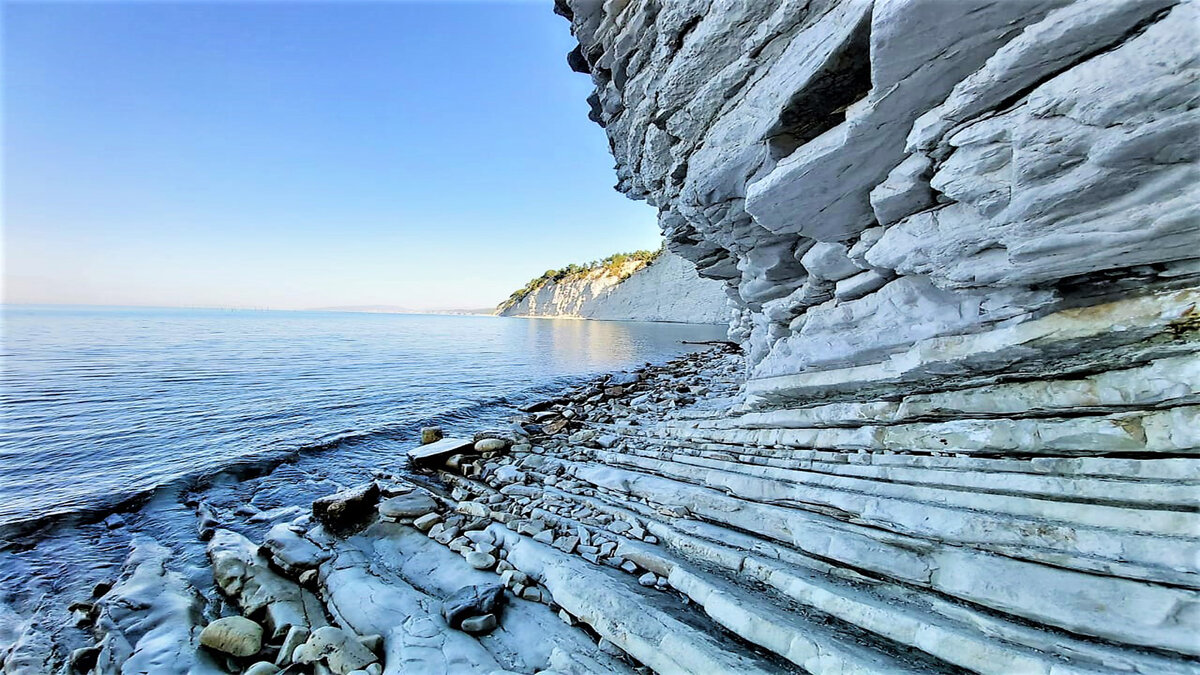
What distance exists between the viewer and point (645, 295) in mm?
92625

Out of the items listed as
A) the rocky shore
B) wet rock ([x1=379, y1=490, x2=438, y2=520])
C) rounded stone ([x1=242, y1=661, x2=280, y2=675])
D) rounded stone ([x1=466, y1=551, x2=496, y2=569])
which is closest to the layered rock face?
the rocky shore

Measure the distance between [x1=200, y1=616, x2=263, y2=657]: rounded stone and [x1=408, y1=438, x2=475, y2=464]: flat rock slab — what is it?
18.8 feet

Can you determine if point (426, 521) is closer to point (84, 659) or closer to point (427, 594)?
point (427, 594)

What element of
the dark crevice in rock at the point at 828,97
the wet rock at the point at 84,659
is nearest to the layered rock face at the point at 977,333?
the dark crevice in rock at the point at 828,97

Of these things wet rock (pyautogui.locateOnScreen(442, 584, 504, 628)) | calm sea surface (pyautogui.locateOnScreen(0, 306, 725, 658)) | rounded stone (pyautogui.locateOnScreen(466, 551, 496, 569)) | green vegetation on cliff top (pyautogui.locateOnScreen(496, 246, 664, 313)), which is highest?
green vegetation on cliff top (pyautogui.locateOnScreen(496, 246, 664, 313))

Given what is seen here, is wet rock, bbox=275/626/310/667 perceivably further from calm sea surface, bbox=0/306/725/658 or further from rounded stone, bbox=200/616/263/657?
calm sea surface, bbox=0/306/725/658

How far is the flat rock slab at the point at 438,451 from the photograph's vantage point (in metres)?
10.5

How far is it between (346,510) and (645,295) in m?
87.2

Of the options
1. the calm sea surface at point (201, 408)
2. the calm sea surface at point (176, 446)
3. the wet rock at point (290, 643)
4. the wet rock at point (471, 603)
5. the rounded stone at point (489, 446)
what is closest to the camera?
the wet rock at point (290, 643)

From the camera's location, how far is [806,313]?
29.6 ft

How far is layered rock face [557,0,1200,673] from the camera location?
3260 millimetres

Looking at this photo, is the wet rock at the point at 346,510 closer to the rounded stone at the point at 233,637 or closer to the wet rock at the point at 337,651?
the rounded stone at the point at 233,637

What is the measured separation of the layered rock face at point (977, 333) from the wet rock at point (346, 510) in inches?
172

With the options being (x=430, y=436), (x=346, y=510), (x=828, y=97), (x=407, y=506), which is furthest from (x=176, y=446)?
(x=828, y=97)
